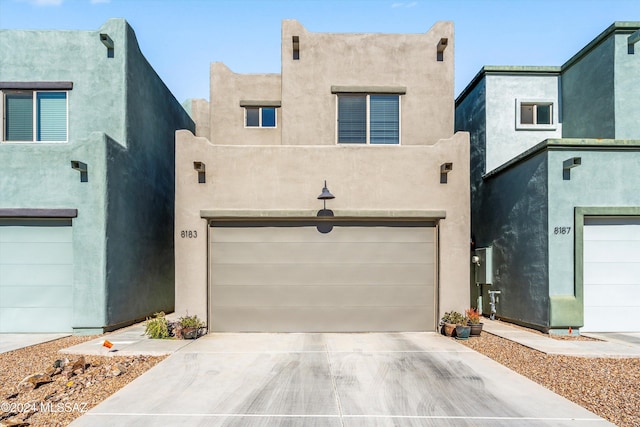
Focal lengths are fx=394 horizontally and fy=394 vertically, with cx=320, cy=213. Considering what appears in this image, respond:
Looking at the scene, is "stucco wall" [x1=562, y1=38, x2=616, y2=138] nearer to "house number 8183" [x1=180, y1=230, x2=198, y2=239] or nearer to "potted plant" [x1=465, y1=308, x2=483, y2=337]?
"potted plant" [x1=465, y1=308, x2=483, y2=337]

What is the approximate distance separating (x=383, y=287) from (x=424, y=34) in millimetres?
7316

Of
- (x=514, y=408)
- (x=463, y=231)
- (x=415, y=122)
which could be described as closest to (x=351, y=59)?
(x=415, y=122)

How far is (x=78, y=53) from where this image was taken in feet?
34.1

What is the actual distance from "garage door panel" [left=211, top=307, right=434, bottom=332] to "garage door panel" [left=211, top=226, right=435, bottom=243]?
5.41ft

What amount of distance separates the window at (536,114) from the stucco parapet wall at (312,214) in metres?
6.13

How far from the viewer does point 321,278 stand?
952 centimetres

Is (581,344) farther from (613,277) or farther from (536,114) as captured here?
(536,114)

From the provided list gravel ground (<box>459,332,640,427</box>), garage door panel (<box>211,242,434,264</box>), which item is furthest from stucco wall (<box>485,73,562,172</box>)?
gravel ground (<box>459,332,640,427</box>)

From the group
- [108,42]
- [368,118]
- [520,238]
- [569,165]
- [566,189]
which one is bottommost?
[520,238]

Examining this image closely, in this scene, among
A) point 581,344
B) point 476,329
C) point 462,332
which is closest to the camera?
point 581,344

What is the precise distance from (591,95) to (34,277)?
52.9 feet

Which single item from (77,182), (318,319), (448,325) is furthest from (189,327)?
(448,325)

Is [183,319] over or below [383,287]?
below

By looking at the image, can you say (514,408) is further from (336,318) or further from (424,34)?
(424,34)
